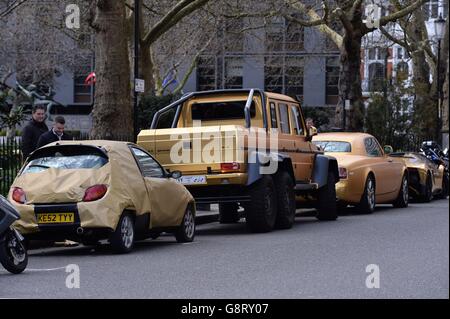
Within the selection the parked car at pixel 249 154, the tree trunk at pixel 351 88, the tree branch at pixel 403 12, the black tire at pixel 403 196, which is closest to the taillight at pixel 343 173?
the parked car at pixel 249 154

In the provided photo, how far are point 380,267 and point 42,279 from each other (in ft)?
12.1

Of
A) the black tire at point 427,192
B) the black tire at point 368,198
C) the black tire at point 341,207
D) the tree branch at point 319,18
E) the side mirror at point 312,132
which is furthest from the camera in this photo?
the tree branch at point 319,18

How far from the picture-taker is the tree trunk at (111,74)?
76.2 ft

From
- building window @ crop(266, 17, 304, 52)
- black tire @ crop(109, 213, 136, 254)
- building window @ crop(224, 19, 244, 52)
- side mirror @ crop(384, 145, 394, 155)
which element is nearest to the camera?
black tire @ crop(109, 213, 136, 254)

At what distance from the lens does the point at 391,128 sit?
38.7 metres

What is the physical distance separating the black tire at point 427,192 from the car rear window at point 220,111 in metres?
10.1

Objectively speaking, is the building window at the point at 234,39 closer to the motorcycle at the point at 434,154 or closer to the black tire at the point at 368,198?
the motorcycle at the point at 434,154

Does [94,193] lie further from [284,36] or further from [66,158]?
[284,36]

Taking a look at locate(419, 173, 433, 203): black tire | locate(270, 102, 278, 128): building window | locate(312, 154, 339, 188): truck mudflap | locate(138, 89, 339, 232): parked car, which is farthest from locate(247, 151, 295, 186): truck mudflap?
locate(419, 173, 433, 203): black tire

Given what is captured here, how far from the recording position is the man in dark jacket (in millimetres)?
18219

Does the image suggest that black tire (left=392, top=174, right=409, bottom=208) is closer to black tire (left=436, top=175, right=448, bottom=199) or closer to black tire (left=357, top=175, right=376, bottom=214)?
black tire (left=357, top=175, right=376, bottom=214)

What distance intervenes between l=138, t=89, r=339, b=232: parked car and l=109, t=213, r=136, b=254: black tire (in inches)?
115

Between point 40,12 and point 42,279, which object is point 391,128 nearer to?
point 40,12

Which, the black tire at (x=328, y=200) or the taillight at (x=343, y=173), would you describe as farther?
the taillight at (x=343, y=173)
